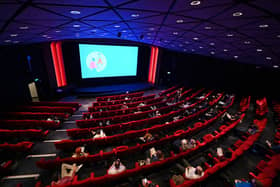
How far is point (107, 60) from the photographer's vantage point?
482 inches

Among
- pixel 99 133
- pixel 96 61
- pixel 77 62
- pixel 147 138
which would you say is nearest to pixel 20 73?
pixel 77 62

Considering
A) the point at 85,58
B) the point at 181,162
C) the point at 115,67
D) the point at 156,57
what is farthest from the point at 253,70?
the point at 85,58

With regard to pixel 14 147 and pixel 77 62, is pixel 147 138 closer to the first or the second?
pixel 14 147

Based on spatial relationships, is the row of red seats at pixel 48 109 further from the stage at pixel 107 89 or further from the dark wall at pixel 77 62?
the dark wall at pixel 77 62

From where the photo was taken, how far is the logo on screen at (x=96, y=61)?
11.6m

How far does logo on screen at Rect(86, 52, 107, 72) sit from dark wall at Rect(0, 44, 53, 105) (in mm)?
3604

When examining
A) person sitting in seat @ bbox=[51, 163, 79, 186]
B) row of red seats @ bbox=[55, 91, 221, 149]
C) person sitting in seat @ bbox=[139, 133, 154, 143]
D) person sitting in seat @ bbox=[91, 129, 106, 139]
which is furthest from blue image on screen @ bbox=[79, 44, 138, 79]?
person sitting in seat @ bbox=[51, 163, 79, 186]

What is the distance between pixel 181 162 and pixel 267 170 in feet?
8.49

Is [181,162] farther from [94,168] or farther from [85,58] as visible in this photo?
[85,58]

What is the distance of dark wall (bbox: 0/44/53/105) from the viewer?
689 cm

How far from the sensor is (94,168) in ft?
13.2

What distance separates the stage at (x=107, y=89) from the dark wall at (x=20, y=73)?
2588 millimetres

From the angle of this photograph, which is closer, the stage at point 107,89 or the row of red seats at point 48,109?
the row of red seats at point 48,109

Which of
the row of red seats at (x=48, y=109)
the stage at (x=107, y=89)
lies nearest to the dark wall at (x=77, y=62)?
the stage at (x=107, y=89)
